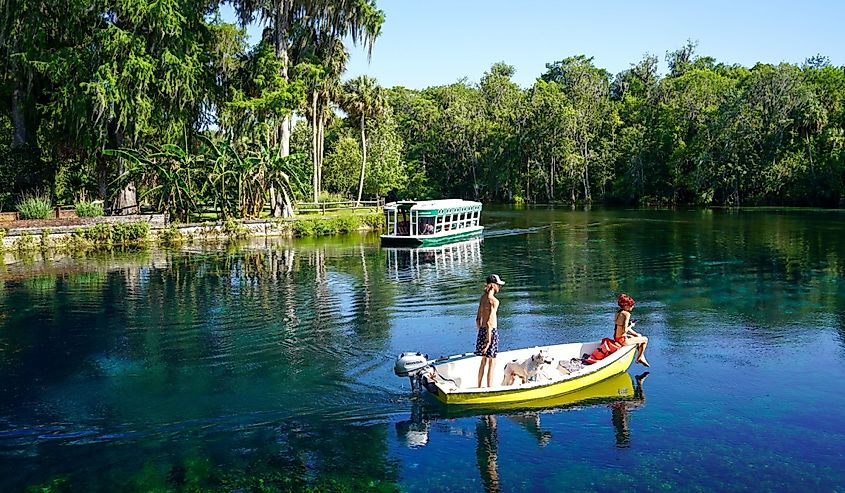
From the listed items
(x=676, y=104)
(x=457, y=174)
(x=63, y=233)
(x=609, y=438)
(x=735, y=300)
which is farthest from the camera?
(x=457, y=174)

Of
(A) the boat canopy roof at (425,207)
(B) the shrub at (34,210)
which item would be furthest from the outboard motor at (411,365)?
(B) the shrub at (34,210)

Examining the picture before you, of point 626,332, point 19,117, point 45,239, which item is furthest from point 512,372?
point 19,117

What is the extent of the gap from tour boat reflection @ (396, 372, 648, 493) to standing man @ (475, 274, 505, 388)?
2.48ft

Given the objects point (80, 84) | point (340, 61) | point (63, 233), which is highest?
point (340, 61)

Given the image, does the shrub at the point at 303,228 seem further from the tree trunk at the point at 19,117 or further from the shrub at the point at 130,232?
the tree trunk at the point at 19,117

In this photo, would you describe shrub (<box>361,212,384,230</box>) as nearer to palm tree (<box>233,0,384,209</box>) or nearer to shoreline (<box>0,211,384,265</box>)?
shoreline (<box>0,211,384,265</box>)

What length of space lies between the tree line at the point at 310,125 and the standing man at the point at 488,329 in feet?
113

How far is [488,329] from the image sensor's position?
12.7 meters

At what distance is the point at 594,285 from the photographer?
2550cm

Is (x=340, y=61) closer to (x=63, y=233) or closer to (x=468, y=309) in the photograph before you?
(x=63, y=233)

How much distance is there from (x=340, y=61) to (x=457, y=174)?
5826cm

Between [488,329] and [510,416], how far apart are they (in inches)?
61.1

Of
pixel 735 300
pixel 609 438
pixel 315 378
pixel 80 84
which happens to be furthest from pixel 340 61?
pixel 609 438

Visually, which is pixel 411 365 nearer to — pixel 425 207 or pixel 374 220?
pixel 425 207
